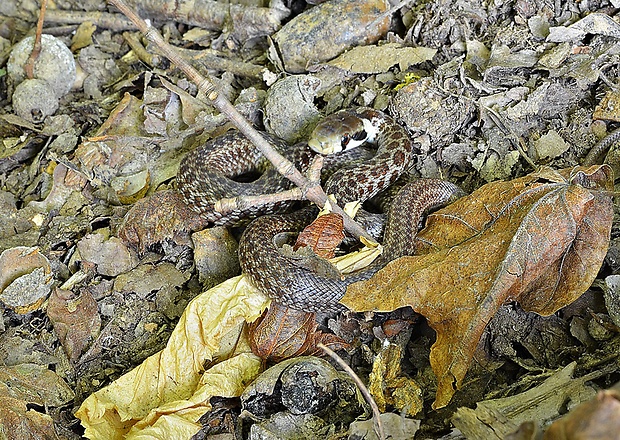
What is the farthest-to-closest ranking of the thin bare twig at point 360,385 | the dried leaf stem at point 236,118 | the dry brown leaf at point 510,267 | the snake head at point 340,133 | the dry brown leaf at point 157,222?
1. the snake head at point 340,133
2. the dry brown leaf at point 157,222
3. the dry brown leaf at point 510,267
4. the dried leaf stem at point 236,118
5. the thin bare twig at point 360,385

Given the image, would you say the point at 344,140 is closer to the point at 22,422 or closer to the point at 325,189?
the point at 325,189

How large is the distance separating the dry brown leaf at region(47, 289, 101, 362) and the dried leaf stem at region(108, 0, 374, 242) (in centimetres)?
179

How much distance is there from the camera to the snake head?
4.86 m

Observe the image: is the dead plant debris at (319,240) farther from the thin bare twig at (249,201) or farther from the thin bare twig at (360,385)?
the thin bare twig at (249,201)

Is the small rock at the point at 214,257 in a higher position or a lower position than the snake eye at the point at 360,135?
lower

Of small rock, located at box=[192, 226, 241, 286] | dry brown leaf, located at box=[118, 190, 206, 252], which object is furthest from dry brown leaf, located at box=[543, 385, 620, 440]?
dry brown leaf, located at box=[118, 190, 206, 252]

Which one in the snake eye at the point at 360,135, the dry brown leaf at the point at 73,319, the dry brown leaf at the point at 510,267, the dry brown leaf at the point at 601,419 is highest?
the dry brown leaf at the point at 601,419

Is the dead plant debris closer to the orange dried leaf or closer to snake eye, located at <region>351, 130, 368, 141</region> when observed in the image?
the orange dried leaf

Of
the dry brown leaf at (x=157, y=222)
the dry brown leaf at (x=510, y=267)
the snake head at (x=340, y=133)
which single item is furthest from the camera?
the snake head at (x=340, y=133)

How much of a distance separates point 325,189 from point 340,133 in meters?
0.49

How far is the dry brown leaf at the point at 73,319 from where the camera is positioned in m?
4.16

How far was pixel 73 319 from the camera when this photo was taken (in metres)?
4.24

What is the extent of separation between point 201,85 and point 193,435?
193 centimetres

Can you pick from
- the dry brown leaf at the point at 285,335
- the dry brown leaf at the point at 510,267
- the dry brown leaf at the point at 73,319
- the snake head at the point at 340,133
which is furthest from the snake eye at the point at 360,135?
the dry brown leaf at the point at 73,319
